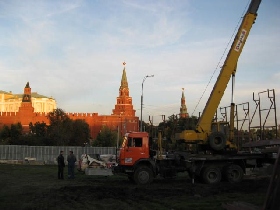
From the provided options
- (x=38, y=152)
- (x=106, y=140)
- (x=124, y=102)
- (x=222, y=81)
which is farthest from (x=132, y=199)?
(x=124, y=102)

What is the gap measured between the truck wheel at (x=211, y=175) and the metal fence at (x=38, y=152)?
34.0m

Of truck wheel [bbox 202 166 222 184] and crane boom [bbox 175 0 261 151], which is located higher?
crane boom [bbox 175 0 261 151]

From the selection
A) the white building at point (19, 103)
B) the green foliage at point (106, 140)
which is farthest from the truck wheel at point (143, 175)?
the white building at point (19, 103)

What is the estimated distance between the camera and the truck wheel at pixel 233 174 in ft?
61.3

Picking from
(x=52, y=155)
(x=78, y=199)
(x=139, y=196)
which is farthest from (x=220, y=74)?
(x=52, y=155)

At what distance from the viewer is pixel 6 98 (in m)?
164

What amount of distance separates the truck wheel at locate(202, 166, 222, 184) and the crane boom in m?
1.40

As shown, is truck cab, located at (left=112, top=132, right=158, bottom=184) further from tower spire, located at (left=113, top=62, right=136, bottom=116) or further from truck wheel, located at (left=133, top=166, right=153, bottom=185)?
tower spire, located at (left=113, top=62, right=136, bottom=116)

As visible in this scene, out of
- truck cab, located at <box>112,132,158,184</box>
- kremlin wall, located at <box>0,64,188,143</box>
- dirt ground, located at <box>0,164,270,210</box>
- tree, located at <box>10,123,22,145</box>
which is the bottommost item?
dirt ground, located at <box>0,164,270,210</box>

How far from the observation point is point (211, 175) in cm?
1869

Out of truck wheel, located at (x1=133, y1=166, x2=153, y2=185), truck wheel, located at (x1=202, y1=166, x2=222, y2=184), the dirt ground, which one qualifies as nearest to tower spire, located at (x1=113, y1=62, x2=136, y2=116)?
truck wheel, located at (x1=133, y1=166, x2=153, y2=185)

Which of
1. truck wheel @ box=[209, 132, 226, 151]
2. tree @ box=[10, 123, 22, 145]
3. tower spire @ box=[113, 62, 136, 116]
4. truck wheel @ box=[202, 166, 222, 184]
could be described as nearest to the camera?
truck wheel @ box=[202, 166, 222, 184]

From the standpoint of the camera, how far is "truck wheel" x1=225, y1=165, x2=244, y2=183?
18.7m

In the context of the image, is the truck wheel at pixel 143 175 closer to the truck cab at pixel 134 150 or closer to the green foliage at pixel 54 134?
the truck cab at pixel 134 150
